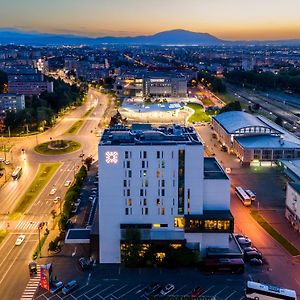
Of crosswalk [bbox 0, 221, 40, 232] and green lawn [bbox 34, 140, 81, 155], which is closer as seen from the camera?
crosswalk [bbox 0, 221, 40, 232]

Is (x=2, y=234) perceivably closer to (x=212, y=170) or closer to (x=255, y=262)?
(x=212, y=170)

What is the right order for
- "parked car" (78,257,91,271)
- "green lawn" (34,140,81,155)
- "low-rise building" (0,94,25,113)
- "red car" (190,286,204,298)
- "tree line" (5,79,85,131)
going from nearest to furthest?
"red car" (190,286,204,298)
"parked car" (78,257,91,271)
"green lawn" (34,140,81,155)
"tree line" (5,79,85,131)
"low-rise building" (0,94,25,113)

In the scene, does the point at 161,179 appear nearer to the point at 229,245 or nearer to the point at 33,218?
the point at 229,245

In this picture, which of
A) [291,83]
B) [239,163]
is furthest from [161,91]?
[239,163]

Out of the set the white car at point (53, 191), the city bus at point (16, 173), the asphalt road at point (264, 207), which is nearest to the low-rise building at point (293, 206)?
the asphalt road at point (264, 207)

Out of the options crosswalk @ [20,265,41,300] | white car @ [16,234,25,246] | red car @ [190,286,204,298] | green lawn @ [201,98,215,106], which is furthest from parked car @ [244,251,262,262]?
green lawn @ [201,98,215,106]

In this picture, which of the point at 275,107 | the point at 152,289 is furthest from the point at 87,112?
the point at 152,289

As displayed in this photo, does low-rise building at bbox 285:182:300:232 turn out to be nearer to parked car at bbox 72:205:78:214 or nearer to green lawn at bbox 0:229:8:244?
parked car at bbox 72:205:78:214
